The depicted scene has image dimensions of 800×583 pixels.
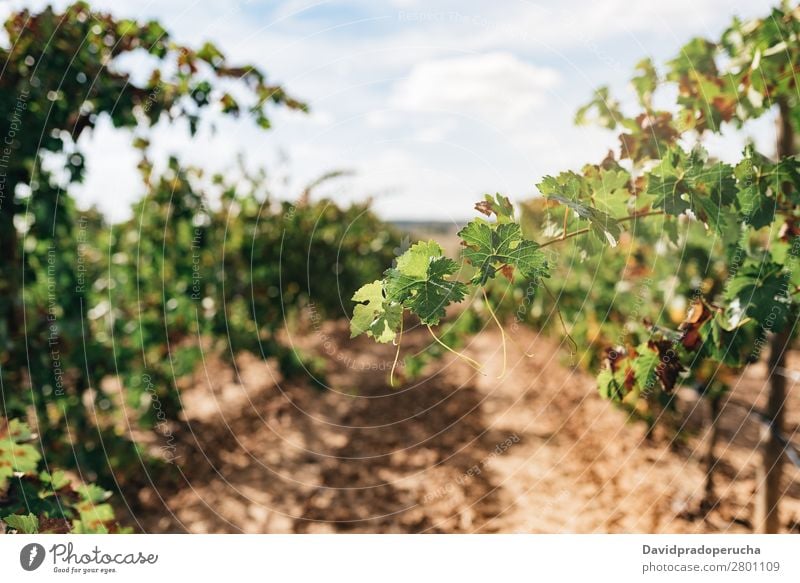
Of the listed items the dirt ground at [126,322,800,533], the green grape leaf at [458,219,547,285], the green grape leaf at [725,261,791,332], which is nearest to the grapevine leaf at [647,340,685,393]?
the green grape leaf at [725,261,791,332]

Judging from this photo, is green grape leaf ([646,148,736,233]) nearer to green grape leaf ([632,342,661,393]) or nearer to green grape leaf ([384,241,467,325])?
green grape leaf ([632,342,661,393])

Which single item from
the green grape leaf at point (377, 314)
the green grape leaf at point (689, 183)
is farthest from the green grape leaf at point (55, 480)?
the green grape leaf at point (689, 183)

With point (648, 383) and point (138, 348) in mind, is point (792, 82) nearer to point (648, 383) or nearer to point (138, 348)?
point (648, 383)

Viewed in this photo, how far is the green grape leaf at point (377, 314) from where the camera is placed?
4.05 feet

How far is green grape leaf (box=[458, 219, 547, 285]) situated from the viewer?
124 cm

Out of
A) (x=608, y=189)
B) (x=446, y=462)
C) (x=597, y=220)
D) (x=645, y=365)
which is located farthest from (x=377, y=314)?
(x=446, y=462)

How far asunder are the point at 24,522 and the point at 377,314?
1.24m

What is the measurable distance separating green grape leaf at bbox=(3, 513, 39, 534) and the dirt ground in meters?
1.99

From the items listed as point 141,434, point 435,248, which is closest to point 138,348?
point 141,434

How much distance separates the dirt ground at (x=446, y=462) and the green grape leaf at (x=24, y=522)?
1.99 meters

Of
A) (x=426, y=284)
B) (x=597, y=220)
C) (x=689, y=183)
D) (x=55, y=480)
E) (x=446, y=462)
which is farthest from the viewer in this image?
(x=446, y=462)

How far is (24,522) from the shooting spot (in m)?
1.60

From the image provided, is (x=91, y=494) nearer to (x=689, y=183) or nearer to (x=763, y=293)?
(x=689, y=183)

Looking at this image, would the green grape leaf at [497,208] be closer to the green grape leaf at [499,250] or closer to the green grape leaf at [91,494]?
the green grape leaf at [499,250]
